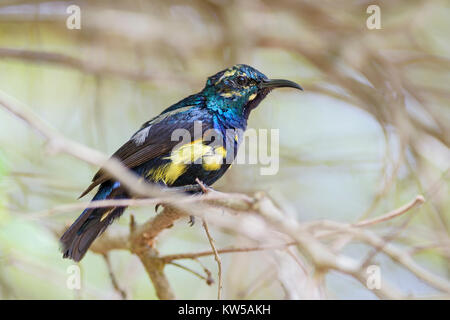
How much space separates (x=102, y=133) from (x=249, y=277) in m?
1.64

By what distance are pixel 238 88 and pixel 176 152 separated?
65 centimetres

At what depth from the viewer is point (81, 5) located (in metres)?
4.98

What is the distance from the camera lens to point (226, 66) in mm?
4754

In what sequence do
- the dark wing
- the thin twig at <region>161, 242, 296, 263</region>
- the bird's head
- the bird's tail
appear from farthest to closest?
the bird's head
the dark wing
the bird's tail
the thin twig at <region>161, 242, 296, 263</region>

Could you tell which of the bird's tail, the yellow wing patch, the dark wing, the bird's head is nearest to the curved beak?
the bird's head

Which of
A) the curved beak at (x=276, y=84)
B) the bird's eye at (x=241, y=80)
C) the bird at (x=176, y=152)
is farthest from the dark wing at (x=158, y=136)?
the curved beak at (x=276, y=84)

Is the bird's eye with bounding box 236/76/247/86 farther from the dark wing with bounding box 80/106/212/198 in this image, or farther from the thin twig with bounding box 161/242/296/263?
the thin twig with bounding box 161/242/296/263

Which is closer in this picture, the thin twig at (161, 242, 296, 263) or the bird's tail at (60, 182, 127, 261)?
the thin twig at (161, 242, 296, 263)

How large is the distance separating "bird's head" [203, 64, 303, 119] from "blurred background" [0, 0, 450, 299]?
0.78 metres

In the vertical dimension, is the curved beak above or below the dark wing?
above

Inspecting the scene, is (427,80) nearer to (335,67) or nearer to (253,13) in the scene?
(335,67)

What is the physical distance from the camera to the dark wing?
308cm

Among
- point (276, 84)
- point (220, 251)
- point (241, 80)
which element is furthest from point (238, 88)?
point (220, 251)

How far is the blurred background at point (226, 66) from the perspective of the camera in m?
4.14
